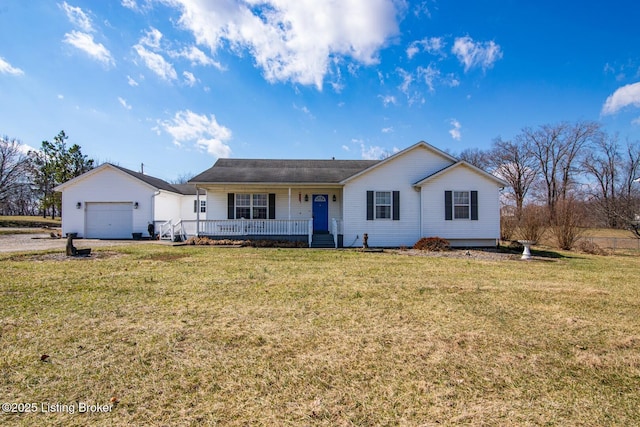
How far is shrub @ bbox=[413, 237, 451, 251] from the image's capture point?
47.1 ft

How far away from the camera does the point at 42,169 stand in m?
33.5

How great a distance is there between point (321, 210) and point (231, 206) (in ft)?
16.6

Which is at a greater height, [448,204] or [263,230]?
[448,204]

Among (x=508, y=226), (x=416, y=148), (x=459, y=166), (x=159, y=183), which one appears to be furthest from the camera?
(x=159, y=183)

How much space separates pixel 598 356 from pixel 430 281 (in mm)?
3980

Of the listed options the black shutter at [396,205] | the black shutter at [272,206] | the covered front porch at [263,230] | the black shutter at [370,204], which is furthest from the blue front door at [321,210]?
the black shutter at [396,205]

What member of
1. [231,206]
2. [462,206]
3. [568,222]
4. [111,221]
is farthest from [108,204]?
[568,222]

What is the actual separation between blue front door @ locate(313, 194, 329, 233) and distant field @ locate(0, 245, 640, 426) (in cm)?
1060

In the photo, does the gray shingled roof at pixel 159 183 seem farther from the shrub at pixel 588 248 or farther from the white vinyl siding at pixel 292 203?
the shrub at pixel 588 248

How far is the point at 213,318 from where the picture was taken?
4.58 metres

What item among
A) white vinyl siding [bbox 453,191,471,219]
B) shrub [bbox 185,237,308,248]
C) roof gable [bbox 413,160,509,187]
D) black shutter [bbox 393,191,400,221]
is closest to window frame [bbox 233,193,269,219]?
shrub [bbox 185,237,308,248]

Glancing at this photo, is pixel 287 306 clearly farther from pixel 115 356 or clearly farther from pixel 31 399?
pixel 31 399

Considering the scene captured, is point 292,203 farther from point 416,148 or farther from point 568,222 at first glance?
point 568,222

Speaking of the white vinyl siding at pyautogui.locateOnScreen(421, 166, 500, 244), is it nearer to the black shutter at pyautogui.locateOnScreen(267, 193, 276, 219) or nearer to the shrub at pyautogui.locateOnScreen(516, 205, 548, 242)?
the shrub at pyautogui.locateOnScreen(516, 205, 548, 242)
